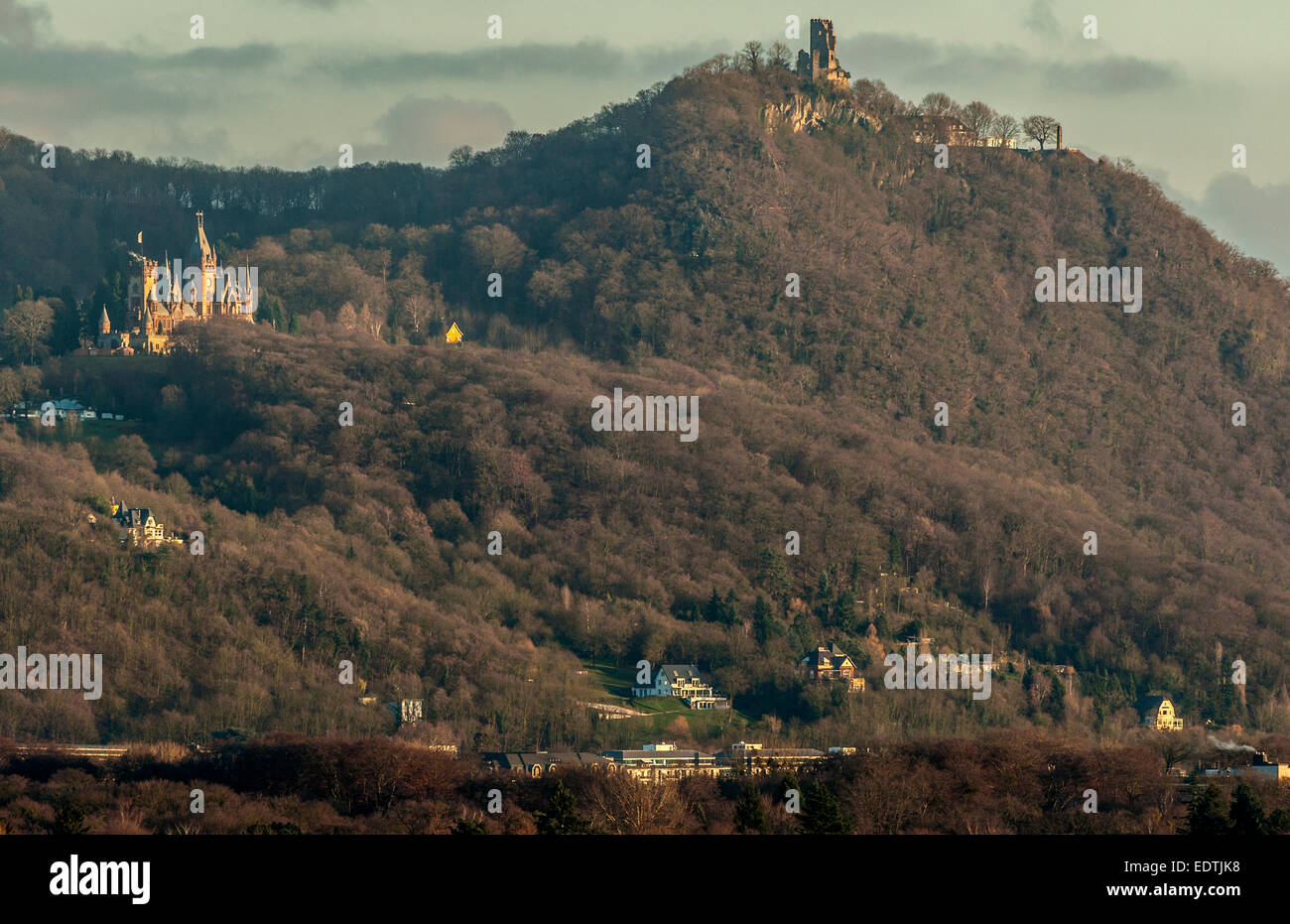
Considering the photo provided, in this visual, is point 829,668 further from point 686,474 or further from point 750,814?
point 750,814

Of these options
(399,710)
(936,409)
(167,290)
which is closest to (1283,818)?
(399,710)

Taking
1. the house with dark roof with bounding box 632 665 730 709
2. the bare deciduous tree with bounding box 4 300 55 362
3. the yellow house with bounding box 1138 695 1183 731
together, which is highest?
the bare deciduous tree with bounding box 4 300 55 362

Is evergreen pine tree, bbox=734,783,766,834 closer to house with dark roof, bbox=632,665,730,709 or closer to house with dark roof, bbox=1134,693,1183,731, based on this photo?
house with dark roof, bbox=632,665,730,709

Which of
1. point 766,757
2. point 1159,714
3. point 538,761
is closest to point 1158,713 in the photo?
point 1159,714

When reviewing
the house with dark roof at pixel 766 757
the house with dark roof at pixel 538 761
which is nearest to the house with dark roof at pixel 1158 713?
the house with dark roof at pixel 766 757

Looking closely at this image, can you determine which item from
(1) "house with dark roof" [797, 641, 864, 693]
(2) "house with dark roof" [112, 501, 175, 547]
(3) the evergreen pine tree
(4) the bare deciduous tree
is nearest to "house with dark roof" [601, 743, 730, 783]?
(3) the evergreen pine tree
